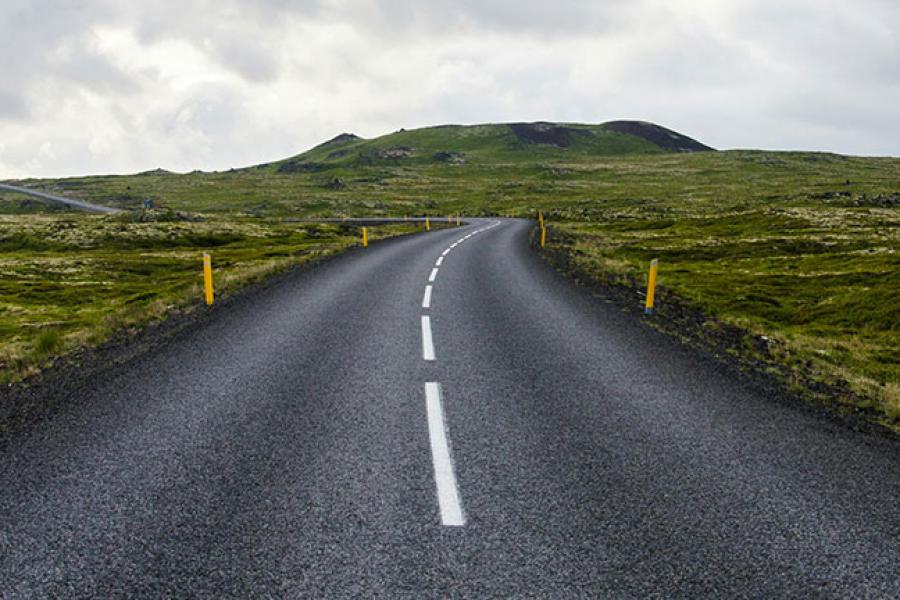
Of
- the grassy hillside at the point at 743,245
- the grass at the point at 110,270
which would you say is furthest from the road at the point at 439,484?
the grass at the point at 110,270

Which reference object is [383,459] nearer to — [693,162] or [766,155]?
[693,162]

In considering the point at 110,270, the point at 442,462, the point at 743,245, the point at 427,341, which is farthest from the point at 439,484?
the point at 743,245

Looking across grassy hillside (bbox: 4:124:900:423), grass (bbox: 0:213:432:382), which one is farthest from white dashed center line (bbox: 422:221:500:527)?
grass (bbox: 0:213:432:382)

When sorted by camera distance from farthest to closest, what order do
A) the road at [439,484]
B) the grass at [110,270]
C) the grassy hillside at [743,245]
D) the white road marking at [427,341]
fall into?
the grass at [110,270], the grassy hillside at [743,245], the white road marking at [427,341], the road at [439,484]

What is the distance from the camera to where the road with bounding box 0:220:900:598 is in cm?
375

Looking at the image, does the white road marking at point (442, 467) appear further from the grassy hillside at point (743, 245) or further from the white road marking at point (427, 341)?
the grassy hillside at point (743, 245)

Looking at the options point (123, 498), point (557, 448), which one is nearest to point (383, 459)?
point (557, 448)

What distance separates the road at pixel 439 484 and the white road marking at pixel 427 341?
12cm

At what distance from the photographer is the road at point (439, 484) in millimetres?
3754

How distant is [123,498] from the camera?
15.3ft

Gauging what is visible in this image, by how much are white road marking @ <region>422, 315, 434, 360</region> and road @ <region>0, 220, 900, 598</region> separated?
123 mm

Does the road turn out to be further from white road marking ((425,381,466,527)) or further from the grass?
the grass

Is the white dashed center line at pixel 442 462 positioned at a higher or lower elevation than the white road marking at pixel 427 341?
lower

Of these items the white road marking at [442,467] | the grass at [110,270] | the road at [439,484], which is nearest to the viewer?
the road at [439,484]
